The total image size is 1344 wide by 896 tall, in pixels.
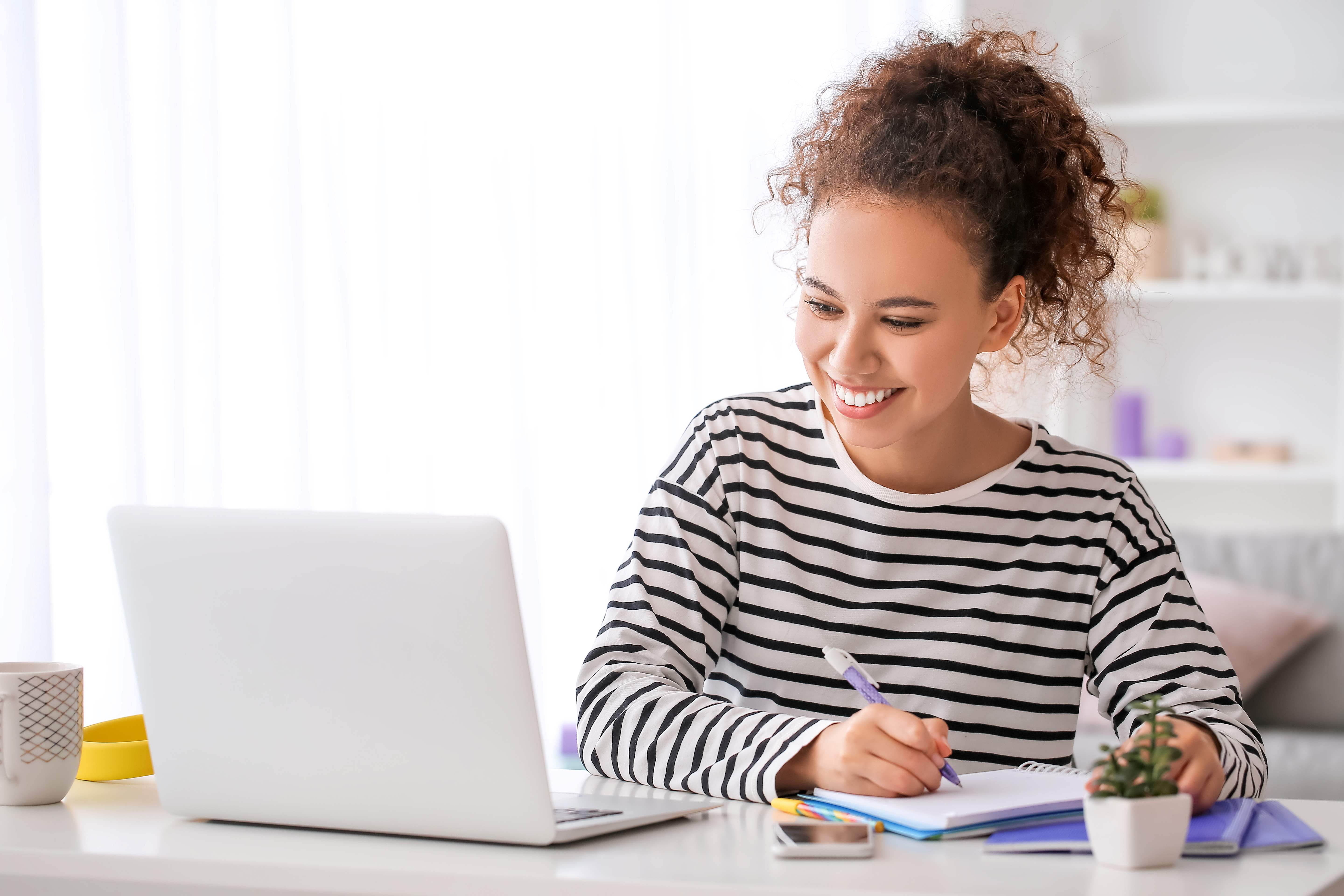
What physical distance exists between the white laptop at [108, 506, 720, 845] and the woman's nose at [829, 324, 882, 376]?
46cm

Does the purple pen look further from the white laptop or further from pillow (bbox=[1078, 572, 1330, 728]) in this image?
pillow (bbox=[1078, 572, 1330, 728])

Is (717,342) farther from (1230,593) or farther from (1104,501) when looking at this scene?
(1104,501)

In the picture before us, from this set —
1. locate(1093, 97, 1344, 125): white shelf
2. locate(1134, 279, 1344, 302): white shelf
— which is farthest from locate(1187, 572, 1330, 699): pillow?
locate(1093, 97, 1344, 125): white shelf

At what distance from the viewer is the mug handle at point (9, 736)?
1015mm

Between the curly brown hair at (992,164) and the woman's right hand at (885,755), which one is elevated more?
the curly brown hair at (992,164)

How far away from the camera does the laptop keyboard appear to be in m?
0.91

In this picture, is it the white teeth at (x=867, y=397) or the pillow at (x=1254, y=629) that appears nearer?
the white teeth at (x=867, y=397)

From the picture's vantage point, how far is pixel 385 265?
290 centimetres

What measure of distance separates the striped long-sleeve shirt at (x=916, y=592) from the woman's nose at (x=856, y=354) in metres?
0.20

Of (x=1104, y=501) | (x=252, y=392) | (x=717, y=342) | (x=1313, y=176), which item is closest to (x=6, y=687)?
(x=1104, y=501)

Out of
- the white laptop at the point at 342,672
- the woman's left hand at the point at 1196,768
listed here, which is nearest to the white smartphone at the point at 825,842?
the white laptop at the point at 342,672

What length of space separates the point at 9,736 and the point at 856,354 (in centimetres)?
78

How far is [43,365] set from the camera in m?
2.39

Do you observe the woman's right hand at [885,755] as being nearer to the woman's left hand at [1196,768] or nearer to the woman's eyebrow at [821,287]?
the woman's left hand at [1196,768]
